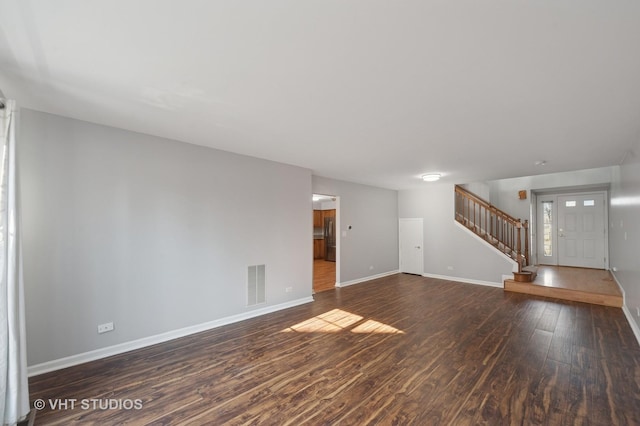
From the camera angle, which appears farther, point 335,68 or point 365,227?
point 365,227

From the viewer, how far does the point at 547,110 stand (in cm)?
257

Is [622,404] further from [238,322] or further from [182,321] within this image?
[182,321]

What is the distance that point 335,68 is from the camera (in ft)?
6.30

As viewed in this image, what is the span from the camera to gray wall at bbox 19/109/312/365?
271 cm

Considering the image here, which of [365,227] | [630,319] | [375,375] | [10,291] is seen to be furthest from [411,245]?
[10,291]

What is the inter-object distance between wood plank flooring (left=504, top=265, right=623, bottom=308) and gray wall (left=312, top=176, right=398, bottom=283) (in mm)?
2928

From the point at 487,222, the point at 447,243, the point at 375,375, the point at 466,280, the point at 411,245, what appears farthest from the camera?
the point at 411,245

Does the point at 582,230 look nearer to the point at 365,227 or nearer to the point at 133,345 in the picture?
the point at 365,227

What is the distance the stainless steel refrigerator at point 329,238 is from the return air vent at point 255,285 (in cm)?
622

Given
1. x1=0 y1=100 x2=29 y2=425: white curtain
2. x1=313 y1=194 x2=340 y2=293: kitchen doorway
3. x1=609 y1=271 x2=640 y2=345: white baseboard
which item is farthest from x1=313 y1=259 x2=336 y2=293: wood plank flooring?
x1=609 y1=271 x2=640 y2=345: white baseboard

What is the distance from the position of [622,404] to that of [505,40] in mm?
3024

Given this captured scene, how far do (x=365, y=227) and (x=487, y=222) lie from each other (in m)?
3.39

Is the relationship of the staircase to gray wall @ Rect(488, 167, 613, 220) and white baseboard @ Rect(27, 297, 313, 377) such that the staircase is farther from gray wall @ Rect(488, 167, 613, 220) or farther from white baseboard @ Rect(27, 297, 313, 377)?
white baseboard @ Rect(27, 297, 313, 377)

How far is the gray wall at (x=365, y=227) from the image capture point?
6.43 metres
